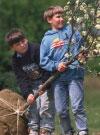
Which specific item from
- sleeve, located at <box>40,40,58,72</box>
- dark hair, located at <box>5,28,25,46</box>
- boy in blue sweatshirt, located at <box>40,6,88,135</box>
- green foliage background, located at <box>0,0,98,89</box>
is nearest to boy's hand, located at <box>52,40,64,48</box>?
boy in blue sweatshirt, located at <box>40,6,88,135</box>

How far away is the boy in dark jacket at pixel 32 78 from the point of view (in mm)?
11633

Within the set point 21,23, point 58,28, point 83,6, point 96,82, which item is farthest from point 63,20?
point 96,82

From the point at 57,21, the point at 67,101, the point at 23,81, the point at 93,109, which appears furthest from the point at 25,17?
the point at 57,21

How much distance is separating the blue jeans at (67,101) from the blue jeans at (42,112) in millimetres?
256

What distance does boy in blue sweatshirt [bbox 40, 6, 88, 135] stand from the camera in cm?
1105

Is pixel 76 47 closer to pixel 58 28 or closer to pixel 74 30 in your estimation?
pixel 74 30

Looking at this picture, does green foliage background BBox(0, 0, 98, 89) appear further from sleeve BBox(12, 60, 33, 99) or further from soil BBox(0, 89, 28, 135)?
soil BBox(0, 89, 28, 135)

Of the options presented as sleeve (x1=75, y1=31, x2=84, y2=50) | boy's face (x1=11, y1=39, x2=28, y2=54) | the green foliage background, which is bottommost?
sleeve (x1=75, y1=31, x2=84, y2=50)

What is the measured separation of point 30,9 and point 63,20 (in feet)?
65.8

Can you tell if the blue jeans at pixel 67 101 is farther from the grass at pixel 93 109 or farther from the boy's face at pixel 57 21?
the boy's face at pixel 57 21

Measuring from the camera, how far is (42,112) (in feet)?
38.2

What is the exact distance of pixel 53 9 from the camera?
11.4 m

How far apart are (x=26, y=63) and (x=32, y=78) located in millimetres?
250

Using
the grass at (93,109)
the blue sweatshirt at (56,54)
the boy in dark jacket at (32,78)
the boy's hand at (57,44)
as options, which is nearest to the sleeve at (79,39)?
the blue sweatshirt at (56,54)
